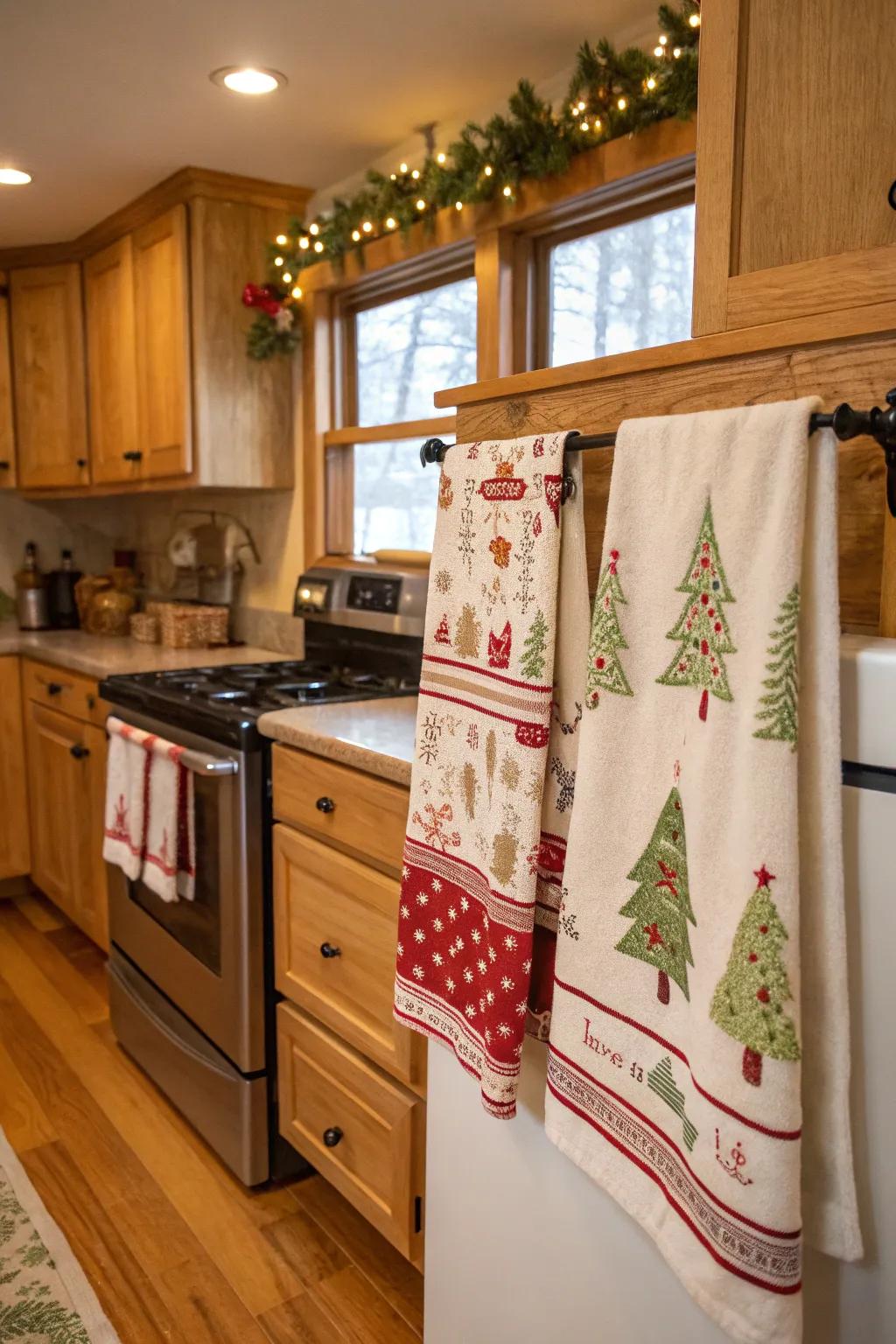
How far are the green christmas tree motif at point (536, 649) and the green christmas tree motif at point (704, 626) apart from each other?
7.0 inches

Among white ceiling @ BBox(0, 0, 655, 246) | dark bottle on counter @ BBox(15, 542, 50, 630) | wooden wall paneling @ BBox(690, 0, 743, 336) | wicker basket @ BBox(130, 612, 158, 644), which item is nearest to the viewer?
wooden wall paneling @ BBox(690, 0, 743, 336)

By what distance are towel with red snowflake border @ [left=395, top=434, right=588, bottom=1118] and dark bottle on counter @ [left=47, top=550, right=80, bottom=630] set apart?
294 cm

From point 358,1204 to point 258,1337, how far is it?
0.81 ft

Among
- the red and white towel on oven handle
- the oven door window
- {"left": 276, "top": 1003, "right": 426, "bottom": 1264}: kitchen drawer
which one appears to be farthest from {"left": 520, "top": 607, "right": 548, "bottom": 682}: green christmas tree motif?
the red and white towel on oven handle

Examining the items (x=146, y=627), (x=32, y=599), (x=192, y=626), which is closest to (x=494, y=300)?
(x=192, y=626)

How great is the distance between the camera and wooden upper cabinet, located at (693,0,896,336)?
924 millimetres

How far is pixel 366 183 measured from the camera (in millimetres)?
2543

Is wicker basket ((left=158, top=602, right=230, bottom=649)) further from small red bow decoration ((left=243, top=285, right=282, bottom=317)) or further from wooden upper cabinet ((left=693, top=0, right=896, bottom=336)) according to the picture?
wooden upper cabinet ((left=693, top=0, right=896, bottom=336))

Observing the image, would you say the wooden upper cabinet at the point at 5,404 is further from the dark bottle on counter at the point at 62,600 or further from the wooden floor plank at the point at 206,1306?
the wooden floor plank at the point at 206,1306

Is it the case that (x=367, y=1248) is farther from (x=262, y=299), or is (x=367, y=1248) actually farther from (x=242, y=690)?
(x=262, y=299)

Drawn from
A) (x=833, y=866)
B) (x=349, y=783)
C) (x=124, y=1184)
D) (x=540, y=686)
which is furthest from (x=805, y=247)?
(x=124, y=1184)

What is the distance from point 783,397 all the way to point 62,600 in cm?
336

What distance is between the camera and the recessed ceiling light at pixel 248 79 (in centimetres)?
200

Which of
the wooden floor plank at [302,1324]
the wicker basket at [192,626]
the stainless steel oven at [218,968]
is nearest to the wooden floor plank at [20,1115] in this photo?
the stainless steel oven at [218,968]
